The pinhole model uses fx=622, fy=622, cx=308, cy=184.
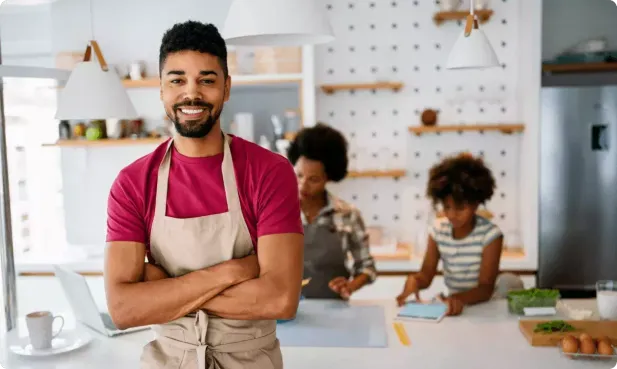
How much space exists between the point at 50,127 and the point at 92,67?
2.88 metres

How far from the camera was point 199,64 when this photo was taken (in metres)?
1.44

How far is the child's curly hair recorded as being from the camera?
258cm

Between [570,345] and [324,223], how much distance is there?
3.89ft

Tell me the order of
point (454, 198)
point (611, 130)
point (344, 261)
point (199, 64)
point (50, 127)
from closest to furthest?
point (199, 64), point (454, 198), point (344, 261), point (611, 130), point (50, 127)

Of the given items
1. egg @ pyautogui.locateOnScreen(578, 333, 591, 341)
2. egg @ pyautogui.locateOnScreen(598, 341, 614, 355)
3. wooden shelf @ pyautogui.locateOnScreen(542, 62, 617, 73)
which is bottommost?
egg @ pyautogui.locateOnScreen(598, 341, 614, 355)

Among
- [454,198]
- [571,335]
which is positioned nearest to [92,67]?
[454,198]

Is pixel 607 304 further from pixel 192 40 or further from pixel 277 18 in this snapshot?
pixel 192 40

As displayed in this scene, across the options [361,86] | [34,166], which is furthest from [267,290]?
[34,166]

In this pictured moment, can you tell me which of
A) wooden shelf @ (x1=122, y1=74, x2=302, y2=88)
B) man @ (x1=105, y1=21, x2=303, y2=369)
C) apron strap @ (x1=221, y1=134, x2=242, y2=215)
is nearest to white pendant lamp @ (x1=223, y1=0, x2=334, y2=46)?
man @ (x1=105, y1=21, x2=303, y2=369)

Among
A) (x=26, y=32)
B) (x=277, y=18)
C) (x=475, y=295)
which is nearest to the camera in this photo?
(x=277, y=18)

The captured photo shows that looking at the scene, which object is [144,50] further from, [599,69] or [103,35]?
[599,69]

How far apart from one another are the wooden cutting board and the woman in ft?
2.65

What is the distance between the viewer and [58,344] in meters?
2.00

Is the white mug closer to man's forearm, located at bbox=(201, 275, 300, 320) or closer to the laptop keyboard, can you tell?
the laptop keyboard
